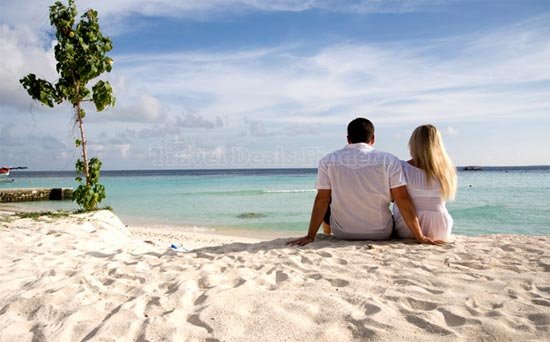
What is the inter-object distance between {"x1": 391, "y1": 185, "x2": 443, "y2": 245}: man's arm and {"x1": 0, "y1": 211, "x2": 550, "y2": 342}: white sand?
0.20 m

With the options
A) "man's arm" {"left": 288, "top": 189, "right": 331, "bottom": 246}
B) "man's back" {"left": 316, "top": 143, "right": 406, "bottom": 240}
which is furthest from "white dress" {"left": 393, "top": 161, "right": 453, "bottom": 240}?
"man's arm" {"left": 288, "top": 189, "right": 331, "bottom": 246}

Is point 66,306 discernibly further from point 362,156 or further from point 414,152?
point 414,152

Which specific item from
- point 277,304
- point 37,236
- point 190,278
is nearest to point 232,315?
point 277,304

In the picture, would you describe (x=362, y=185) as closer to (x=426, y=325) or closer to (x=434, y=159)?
(x=434, y=159)

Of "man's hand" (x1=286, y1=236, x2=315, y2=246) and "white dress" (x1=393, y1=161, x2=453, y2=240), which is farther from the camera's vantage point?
"man's hand" (x1=286, y1=236, x2=315, y2=246)

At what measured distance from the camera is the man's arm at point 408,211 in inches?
196

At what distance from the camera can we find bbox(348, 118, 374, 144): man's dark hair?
16.4 feet

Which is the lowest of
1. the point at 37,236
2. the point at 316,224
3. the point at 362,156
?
the point at 37,236

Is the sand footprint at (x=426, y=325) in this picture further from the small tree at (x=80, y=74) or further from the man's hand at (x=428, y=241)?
the small tree at (x=80, y=74)

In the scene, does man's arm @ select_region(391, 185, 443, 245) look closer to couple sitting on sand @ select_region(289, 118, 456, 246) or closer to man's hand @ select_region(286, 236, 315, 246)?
couple sitting on sand @ select_region(289, 118, 456, 246)

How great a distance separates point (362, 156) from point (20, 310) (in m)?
3.87

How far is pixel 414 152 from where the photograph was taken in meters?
5.14

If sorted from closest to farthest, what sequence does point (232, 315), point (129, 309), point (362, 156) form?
1. point (232, 315)
2. point (129, 309)
3. point (362, 156)

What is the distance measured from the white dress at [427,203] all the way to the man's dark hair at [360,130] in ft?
2.02
